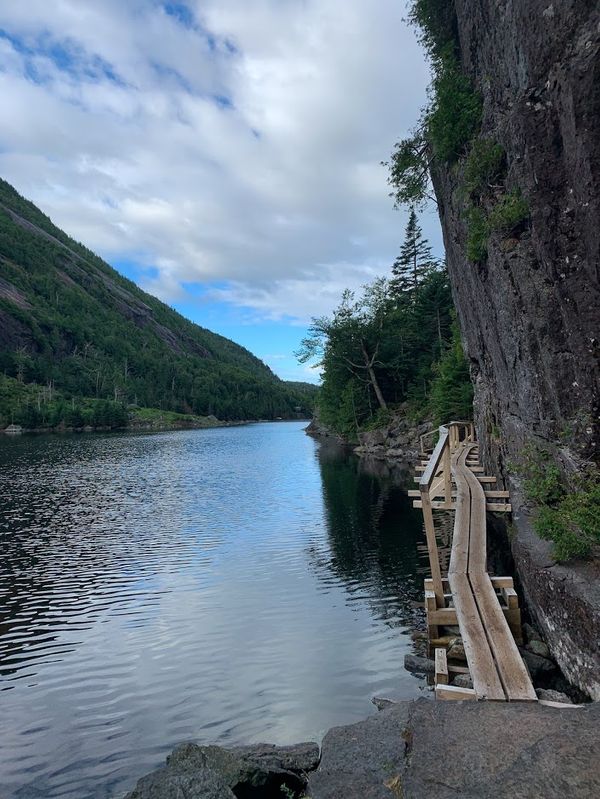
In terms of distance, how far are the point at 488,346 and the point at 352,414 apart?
48189 mm

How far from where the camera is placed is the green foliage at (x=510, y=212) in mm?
12938

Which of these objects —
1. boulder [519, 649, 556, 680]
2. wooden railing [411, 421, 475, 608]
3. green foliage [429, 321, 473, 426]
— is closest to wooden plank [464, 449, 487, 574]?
wooden railing [411, 421, 475, 608]

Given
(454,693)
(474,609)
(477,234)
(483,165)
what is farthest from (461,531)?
(483,165)

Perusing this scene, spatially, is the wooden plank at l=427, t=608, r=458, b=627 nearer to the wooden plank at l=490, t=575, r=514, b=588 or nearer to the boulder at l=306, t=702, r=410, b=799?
the wooden plank at l=490, t=575, r=514, b=588

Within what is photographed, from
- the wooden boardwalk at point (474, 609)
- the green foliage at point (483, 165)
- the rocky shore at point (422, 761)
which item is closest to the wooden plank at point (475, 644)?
the wooden boardwalk at point (474, 609)

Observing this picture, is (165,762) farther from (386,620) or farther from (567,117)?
(567,117)

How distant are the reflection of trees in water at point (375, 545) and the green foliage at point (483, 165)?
40.3 feet

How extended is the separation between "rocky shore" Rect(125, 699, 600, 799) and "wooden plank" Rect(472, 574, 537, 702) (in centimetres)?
44

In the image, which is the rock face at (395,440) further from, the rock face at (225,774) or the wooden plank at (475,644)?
the rock face at (225,774)

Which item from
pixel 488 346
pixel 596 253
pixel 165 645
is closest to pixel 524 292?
pixel 596 253

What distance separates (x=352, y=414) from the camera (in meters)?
66.3

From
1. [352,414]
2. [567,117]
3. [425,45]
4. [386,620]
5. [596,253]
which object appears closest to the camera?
[596,253]

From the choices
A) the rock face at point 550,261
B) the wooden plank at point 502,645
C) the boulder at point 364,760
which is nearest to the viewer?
the boulder at point 364,760

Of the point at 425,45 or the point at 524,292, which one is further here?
the point at 425,45
